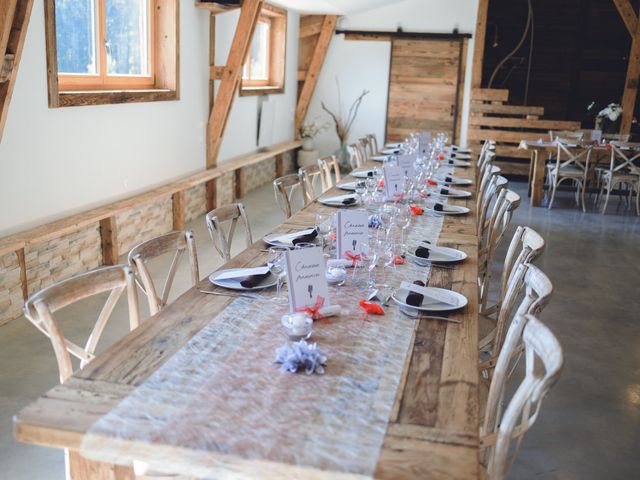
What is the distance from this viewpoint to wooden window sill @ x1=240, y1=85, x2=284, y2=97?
829cm

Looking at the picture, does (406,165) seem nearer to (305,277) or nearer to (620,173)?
(305,277)

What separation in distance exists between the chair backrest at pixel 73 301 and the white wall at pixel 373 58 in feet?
30.1

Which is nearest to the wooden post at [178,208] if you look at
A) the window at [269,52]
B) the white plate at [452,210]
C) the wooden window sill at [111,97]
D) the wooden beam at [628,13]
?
the wooden window sill at [111,97]

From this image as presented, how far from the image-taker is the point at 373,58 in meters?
10.9

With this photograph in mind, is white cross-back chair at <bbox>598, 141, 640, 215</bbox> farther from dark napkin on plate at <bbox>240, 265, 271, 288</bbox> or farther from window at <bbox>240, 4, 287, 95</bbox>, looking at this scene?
dark napkin on plate at <bbox>240, 265, 271, 288</bbox>

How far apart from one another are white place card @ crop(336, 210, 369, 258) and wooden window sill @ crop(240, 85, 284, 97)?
5.78 meters

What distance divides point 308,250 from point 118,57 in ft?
13.1

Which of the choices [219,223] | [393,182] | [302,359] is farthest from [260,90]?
[302,359]

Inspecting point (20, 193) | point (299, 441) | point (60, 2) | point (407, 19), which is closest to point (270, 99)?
point (407, 19)

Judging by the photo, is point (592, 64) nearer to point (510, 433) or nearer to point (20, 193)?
point (20, 193)

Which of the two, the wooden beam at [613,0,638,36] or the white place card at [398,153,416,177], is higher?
the wooden beam at [613,0,638,36]

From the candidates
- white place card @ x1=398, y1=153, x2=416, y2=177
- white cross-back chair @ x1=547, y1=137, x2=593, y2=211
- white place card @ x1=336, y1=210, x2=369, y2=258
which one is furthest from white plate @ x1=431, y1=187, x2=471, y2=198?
white cross-back chair @ x1=547, y1=137, x2=593, y2=211

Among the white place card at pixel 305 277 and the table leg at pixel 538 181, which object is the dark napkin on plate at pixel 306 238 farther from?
the table leg at pixel 538 181

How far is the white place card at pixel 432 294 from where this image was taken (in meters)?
2.35
